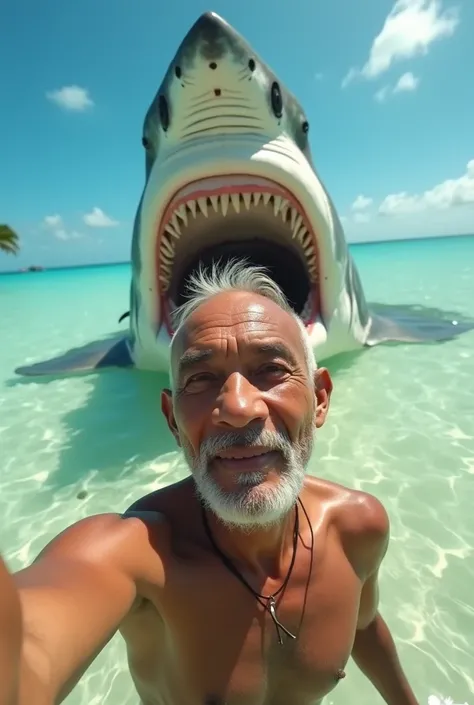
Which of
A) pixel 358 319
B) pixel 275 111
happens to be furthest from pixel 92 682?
pixel 358 319

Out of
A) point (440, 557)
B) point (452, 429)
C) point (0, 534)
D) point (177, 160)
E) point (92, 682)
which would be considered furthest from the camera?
point (452, 429)

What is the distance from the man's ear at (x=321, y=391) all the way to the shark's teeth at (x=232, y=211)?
2004 millimetres

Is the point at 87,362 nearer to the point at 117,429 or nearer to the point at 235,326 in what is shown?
the point at 117,429

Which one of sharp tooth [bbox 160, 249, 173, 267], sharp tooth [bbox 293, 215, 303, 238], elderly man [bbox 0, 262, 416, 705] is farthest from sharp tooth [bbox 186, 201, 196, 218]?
elderly man [bbox 0, 262, 416, 705]

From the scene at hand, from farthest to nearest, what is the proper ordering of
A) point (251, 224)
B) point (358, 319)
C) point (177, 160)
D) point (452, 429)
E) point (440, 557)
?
point (358, 319), point (251, 224), point (452, 429), point (177, 160), point (440, 557)

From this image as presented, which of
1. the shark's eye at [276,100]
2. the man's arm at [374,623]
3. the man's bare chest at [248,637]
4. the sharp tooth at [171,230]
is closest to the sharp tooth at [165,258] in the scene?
the sharp tooth at [171,230]

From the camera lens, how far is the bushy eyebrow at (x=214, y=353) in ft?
3.35

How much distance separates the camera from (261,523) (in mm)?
914

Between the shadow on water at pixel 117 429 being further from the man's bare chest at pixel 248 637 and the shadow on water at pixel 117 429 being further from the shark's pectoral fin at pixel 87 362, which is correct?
the man's bare chest at pixel 248 637

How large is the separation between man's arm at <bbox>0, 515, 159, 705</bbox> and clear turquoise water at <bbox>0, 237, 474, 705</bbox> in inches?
42.5

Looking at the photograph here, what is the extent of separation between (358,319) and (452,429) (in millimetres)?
1461

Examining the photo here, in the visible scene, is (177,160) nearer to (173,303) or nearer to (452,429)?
(173,303)

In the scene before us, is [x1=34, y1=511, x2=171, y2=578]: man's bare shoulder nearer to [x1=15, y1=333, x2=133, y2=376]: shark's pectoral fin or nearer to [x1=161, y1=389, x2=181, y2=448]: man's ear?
[x1=161, y1=389, x2=181, y2=448]: man's ear

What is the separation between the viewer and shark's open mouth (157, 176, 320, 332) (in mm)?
2930
